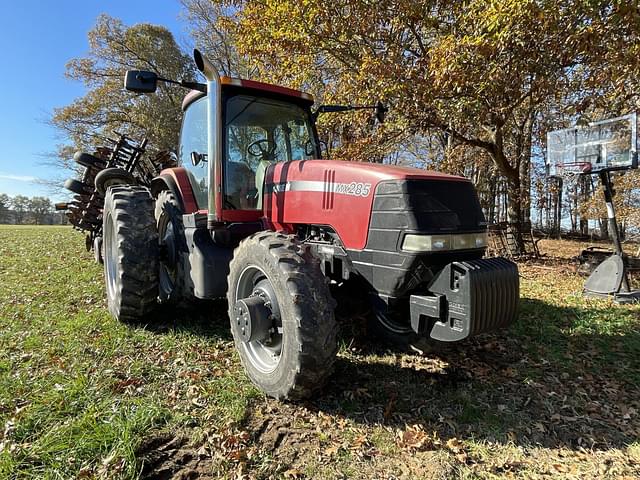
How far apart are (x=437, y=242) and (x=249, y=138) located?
2136mm

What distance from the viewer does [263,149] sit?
12.8 ft

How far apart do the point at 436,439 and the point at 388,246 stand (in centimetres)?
122

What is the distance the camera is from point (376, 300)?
297cm

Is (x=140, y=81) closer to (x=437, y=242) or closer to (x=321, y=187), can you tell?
(x=321, y=187)

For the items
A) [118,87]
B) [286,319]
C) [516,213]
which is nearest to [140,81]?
[286,319]

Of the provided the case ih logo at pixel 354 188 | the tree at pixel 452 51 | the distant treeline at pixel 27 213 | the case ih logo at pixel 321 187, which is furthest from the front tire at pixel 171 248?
the distant treeline at pixel 27 213

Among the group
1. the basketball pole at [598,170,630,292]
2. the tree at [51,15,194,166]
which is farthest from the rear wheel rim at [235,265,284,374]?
the tree at [51,15,194,166]

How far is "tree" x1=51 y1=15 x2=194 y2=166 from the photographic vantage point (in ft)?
62.1

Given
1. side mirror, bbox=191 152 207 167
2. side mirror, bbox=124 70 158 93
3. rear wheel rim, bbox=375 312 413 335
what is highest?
side mirror, bbox=124 70 158 93

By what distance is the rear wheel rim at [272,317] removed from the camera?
2793mm

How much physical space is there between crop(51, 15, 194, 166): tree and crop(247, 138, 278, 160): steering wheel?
653 inches

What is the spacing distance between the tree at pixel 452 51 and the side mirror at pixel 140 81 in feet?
13.6

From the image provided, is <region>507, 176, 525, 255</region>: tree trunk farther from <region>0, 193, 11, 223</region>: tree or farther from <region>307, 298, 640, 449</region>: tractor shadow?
<region>0, 193, 11, 223</region>: tree

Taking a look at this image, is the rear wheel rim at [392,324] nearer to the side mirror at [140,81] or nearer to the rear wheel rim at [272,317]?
the rear wheel rim at [272,317]
